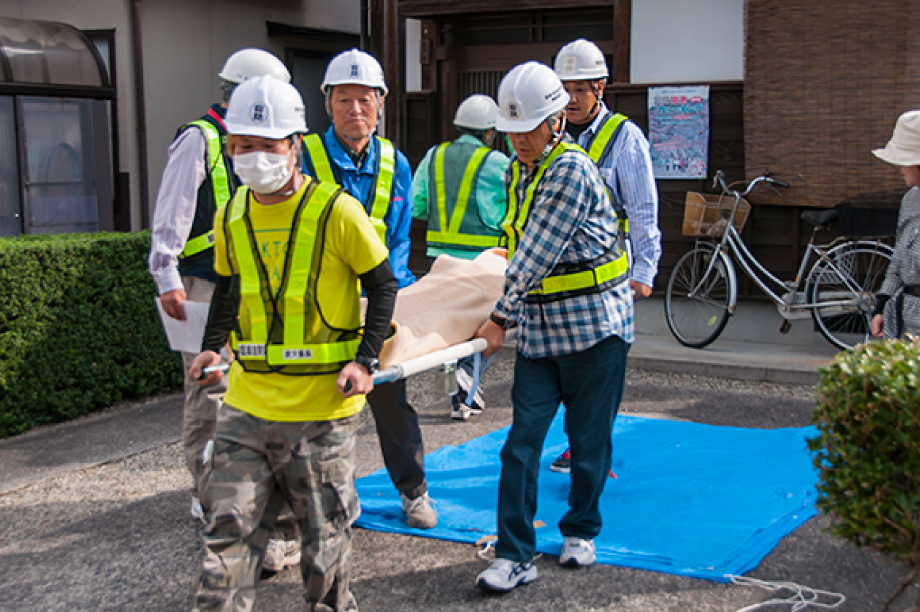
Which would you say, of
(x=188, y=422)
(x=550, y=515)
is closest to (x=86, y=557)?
(x=188, y=422)

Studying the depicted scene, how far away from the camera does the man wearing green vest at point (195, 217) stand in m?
4.25

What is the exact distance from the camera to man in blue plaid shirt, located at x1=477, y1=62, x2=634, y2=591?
3777 millimetres

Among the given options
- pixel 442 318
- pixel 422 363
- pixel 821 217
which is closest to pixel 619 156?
pixel 442 318

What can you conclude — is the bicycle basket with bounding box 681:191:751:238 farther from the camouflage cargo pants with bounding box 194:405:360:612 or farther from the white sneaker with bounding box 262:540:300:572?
the camouflage cargo pants with bounding box 194:405:360:612

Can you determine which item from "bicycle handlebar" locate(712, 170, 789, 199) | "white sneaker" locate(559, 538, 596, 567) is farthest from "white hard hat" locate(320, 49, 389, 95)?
"bicycle handlebar" locate(712, 170, 789, 199)

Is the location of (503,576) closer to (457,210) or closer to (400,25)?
(457,210)

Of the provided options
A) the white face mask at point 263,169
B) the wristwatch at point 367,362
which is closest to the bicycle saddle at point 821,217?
the wristwatch at point 367,362

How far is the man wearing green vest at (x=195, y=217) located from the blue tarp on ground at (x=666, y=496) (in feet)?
3.11

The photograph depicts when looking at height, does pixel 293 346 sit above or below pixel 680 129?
below

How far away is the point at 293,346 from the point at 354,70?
1.57m

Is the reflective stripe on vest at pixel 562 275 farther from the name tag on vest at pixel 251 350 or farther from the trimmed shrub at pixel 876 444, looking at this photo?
the name tag on vest at pixel 251 350

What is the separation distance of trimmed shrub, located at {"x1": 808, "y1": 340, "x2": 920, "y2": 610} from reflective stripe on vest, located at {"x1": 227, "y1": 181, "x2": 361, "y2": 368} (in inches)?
61.1

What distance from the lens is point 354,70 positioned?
4.26m

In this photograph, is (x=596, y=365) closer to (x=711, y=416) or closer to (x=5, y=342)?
(x=711, y=416)
